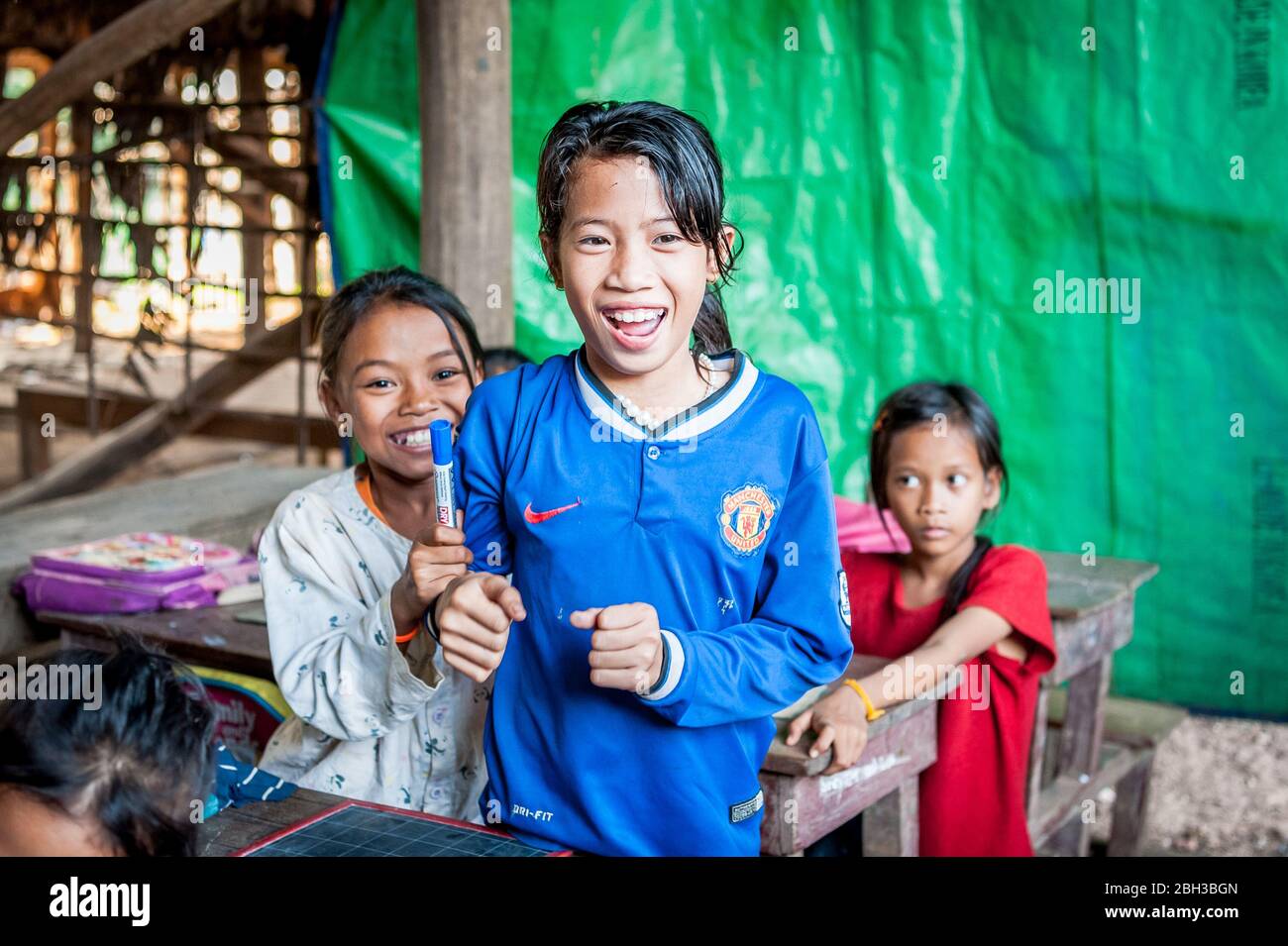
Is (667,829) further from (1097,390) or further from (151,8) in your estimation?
(151,8)

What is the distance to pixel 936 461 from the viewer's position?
2676 mm

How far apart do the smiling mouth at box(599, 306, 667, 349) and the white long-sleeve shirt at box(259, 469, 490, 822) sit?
2.01ft

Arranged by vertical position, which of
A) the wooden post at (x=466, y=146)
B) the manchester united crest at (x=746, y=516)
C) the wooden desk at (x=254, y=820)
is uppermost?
the wooden post at (x=466, y=146)

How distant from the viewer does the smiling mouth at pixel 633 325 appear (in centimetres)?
150

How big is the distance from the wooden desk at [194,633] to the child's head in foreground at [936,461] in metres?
1.30

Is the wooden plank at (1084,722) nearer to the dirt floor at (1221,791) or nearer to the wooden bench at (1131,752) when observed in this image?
the wooden bench at (1131,752)

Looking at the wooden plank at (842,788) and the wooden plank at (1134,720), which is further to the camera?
the wooden plank at (1134,720)

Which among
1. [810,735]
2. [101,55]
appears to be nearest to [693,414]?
[810,735]

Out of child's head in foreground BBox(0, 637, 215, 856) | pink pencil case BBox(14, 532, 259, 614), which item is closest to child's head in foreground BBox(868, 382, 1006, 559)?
pink pencil case BBox(14, 532, 259, 614)

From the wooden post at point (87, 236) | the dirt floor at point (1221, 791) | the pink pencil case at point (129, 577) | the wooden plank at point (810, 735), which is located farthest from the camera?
the wooden post at point (87, 236)

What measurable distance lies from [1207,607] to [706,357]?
2743 mm

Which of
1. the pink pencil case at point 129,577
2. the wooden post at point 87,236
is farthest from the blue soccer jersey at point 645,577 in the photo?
the wooden post at point 87,236

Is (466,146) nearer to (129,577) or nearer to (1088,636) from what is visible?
(129,577)

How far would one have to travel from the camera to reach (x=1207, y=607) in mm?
3855
